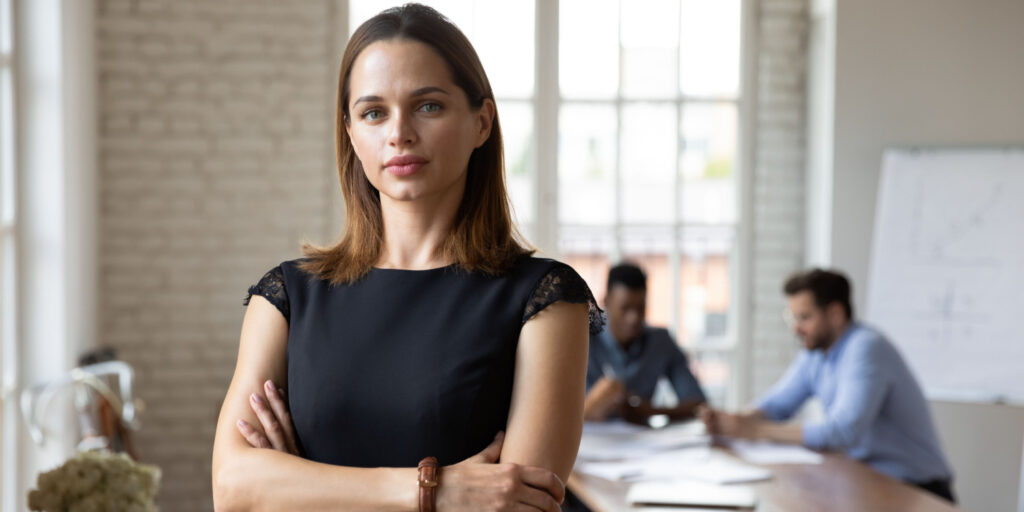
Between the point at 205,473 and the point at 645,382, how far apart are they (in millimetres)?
2336

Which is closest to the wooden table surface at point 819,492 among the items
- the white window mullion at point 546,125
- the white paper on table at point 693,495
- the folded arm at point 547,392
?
the white paper on table at point 693,495

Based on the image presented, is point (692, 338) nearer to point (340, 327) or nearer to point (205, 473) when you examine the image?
point (205, 473)

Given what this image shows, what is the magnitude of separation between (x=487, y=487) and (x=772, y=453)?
2.57 meters

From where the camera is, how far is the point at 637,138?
5512mm

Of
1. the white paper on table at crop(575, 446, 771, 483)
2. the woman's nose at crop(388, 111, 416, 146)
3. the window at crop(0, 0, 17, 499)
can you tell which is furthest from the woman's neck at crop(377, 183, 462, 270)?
the window at crop(0, 0, 17, 499)

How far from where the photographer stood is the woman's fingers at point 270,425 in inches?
56.0

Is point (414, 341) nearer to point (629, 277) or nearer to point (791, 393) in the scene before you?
point (629, 277)

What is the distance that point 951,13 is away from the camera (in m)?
5.14

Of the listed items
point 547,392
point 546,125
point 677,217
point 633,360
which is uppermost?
point 546,125

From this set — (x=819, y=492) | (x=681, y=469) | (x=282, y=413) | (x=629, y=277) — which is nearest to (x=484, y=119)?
(x=282, y=413)

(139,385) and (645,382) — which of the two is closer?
(645,382)

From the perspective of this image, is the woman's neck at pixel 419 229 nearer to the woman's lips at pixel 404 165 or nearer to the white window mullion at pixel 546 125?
the woman's lips at pixel 404 165

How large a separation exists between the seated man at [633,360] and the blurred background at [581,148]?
952 mm

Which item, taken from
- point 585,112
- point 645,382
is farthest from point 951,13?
point 645,382
